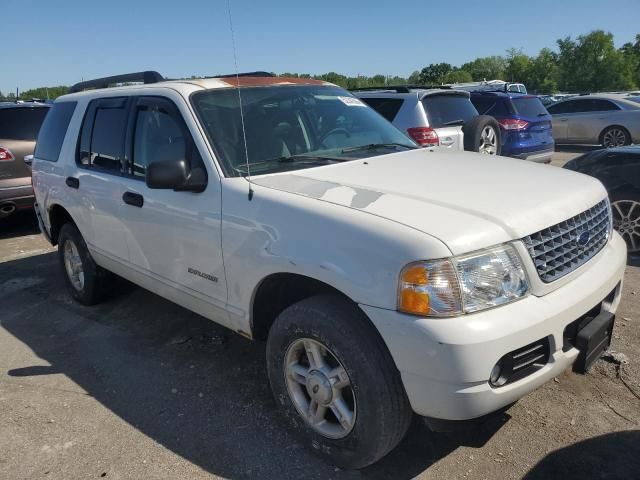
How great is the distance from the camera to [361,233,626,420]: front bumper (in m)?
2.17

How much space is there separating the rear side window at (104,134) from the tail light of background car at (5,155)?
4.06 m

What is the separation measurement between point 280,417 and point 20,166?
21.6 ft

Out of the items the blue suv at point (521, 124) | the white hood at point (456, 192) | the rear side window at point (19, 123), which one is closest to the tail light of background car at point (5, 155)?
the rear side window at point (19, 123)

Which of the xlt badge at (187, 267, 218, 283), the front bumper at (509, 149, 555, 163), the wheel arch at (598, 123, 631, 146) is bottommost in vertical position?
the wheel arch at (598, 123, 631, 146)

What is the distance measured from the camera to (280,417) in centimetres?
316

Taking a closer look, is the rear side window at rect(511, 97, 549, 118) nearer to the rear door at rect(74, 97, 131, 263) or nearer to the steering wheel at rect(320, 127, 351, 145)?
the steering wheel at rect(320, 127, 351, 145)

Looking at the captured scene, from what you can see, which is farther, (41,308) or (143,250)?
(41,308)

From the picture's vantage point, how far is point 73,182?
4562 millimetres

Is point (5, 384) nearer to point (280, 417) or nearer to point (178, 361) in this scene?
point (178, 361)

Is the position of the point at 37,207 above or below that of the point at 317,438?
above

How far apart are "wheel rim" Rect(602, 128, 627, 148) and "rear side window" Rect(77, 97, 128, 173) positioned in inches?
542

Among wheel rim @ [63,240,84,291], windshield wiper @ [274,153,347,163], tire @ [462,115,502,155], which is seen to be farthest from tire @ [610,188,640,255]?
wheel rim @ [63,240,84,291]

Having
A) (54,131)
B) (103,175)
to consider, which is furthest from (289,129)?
(54,131)

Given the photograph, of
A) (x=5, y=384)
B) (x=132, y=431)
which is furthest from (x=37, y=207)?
(x=132, y=431)
